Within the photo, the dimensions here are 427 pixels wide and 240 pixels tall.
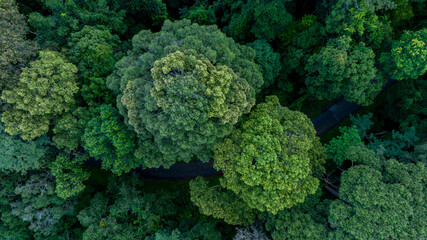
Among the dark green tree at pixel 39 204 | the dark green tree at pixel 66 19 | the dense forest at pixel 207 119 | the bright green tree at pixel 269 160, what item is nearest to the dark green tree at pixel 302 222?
the dense forest at pixel 207 119

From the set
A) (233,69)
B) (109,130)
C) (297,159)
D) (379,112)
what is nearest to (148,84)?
(109,130)

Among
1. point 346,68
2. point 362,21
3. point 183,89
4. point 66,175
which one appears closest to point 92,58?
point 183,89

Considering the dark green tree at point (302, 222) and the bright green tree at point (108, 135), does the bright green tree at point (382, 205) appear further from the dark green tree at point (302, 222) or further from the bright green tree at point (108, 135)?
the bright green tree at point (108, 135)

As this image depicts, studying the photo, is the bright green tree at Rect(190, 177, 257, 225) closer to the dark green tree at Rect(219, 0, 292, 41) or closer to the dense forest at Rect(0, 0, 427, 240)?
the dense forest at Rect(0, 0, 427, 240)

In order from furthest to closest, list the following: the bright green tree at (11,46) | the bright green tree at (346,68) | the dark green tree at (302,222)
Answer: the bright green tree at (346,68)
the dark green tree at (302,222)
the bright green tree at (11,46)

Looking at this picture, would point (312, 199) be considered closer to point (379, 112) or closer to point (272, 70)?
point (272, 70)

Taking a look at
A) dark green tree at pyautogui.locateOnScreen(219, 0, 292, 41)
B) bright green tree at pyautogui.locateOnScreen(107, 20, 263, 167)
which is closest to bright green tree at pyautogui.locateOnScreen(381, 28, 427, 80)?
dark green tree at pyautogui.locateOnScreen(219, 0, 292, 41)

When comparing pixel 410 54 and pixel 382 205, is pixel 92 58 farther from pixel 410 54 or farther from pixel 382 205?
pixel 410 54
